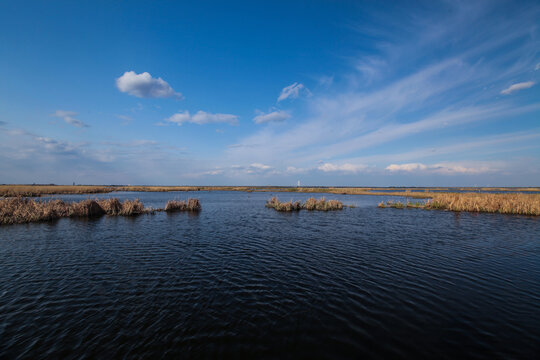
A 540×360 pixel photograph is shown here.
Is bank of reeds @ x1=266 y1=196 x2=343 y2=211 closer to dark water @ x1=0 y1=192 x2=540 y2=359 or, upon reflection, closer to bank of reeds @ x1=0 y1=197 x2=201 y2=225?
dark water @ x1=0 y1=192 x2=540 y2=359

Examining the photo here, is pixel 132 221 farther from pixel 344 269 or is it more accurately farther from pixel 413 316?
pixel 413 316

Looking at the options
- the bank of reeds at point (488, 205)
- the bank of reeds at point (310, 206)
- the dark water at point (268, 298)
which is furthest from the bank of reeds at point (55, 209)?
the bank of reeds at point (488, 205)

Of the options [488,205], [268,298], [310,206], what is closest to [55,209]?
[268,298]

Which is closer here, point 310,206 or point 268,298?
point 268,298

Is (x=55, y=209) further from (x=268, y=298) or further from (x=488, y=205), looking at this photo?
(x=488, y=205)

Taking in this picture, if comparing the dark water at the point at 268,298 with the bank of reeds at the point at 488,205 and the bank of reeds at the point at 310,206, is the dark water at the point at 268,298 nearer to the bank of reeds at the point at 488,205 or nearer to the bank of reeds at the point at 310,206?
the bank of reeds at the point at 310,206

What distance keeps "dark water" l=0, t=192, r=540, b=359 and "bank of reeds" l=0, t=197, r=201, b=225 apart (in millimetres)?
8322

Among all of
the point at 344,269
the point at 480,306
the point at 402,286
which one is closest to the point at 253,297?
the point at 344,269

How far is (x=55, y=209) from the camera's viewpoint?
27078 mm

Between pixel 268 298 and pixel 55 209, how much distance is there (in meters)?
31.7

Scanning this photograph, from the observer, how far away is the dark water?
21.4 feet

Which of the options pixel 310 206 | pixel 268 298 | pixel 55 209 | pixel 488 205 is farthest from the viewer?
pixel 310 206

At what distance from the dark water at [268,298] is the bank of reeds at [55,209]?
8.32 metres

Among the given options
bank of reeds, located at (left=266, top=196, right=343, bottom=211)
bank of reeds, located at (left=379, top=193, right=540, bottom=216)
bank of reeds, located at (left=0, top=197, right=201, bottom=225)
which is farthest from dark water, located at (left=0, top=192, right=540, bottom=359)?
bank of reeds, located at (left=379, top=193, right=540, bottom=216)
